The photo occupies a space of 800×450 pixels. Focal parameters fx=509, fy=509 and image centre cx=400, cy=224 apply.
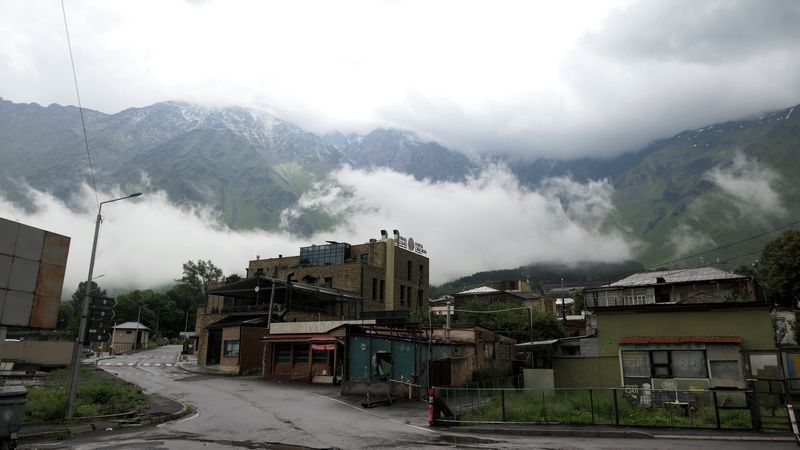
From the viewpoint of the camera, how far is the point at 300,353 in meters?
36.9

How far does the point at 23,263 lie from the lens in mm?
15969

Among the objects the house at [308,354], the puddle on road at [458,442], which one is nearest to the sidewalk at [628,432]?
the puddle on road at [458,442]

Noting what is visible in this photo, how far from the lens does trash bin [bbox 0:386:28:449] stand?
1147 cm

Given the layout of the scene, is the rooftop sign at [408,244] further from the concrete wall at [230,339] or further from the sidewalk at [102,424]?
the sidewalk at [102,424]

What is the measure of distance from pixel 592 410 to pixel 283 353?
26.3m

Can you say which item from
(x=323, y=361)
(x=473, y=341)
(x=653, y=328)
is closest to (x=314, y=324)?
(x=323, y=361)

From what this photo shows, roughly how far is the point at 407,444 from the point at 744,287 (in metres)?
49.7

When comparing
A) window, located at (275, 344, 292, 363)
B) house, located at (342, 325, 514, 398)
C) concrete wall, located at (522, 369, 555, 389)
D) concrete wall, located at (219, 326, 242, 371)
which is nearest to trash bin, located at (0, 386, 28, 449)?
house, located at (342, 325, 514, 398)

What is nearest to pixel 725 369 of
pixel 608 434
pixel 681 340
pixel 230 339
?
pixel 681 340

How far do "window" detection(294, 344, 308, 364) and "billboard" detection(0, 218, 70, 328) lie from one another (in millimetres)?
21089

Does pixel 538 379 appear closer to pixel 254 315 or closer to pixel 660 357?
pixel 660 357

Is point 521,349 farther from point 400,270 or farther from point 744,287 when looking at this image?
point 400,270

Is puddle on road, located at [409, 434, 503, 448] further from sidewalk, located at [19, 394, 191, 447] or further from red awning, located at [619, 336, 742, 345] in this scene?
red awning, located at [619, 336, 742, 345]

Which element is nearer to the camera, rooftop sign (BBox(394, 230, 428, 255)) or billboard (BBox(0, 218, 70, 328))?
billboard (BBox(0, 218, 70, 328))
